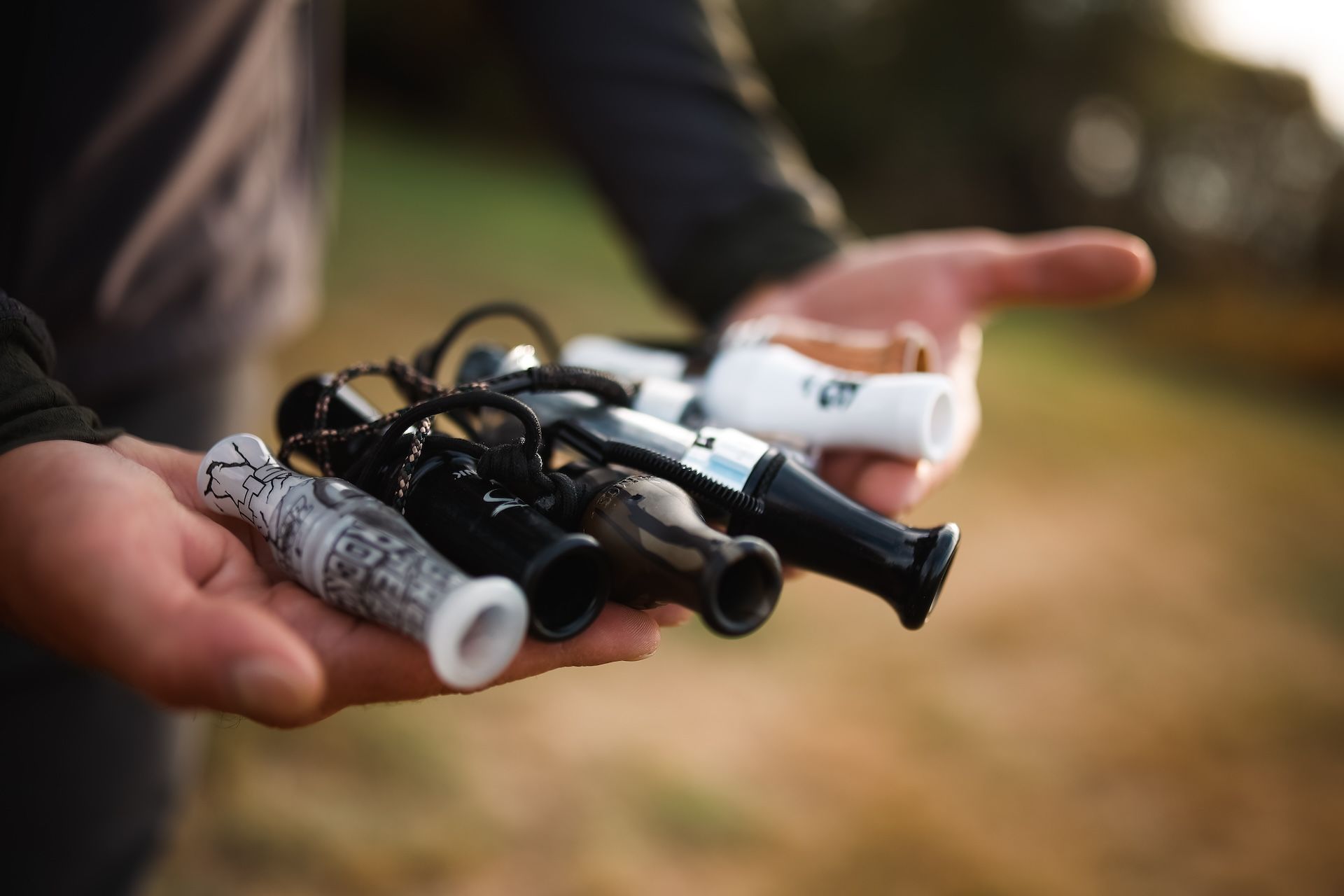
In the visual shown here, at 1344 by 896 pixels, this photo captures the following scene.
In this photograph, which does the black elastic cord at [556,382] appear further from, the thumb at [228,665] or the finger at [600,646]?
the thumb at [228,665]

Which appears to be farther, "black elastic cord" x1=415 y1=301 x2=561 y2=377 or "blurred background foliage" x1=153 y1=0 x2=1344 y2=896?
"blurred background foliage" x1=153 y1=0 x2=1344 y2=896

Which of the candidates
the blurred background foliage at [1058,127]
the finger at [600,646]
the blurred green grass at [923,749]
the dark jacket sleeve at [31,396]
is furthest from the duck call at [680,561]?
the blurred background foliage at [1058,127]

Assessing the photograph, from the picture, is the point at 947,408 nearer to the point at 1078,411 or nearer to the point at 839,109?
the point at 1078,411

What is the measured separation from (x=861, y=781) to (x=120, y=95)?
8.78 feet

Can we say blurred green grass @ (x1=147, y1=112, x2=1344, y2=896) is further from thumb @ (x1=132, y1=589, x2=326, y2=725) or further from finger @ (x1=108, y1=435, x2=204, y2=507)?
thumb @ (x1=132, y1=589, x2=326, y2=725)

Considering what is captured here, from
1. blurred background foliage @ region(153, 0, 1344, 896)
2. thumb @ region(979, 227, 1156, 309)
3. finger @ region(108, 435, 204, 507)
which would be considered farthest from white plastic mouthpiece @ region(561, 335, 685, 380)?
blurred background foliage @ region(153, 0, 1344, 896)

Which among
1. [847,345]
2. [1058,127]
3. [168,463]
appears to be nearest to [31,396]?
[168,463]

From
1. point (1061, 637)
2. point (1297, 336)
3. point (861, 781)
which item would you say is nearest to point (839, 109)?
point (1297, 336)

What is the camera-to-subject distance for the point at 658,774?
124 inches

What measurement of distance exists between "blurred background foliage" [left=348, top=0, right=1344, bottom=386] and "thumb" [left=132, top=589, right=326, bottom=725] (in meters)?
9.78

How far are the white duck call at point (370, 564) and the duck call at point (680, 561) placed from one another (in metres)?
0.16

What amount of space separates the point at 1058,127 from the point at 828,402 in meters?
11.5

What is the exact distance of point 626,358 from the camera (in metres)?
1.81

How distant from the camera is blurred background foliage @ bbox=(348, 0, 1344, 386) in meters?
9.67
